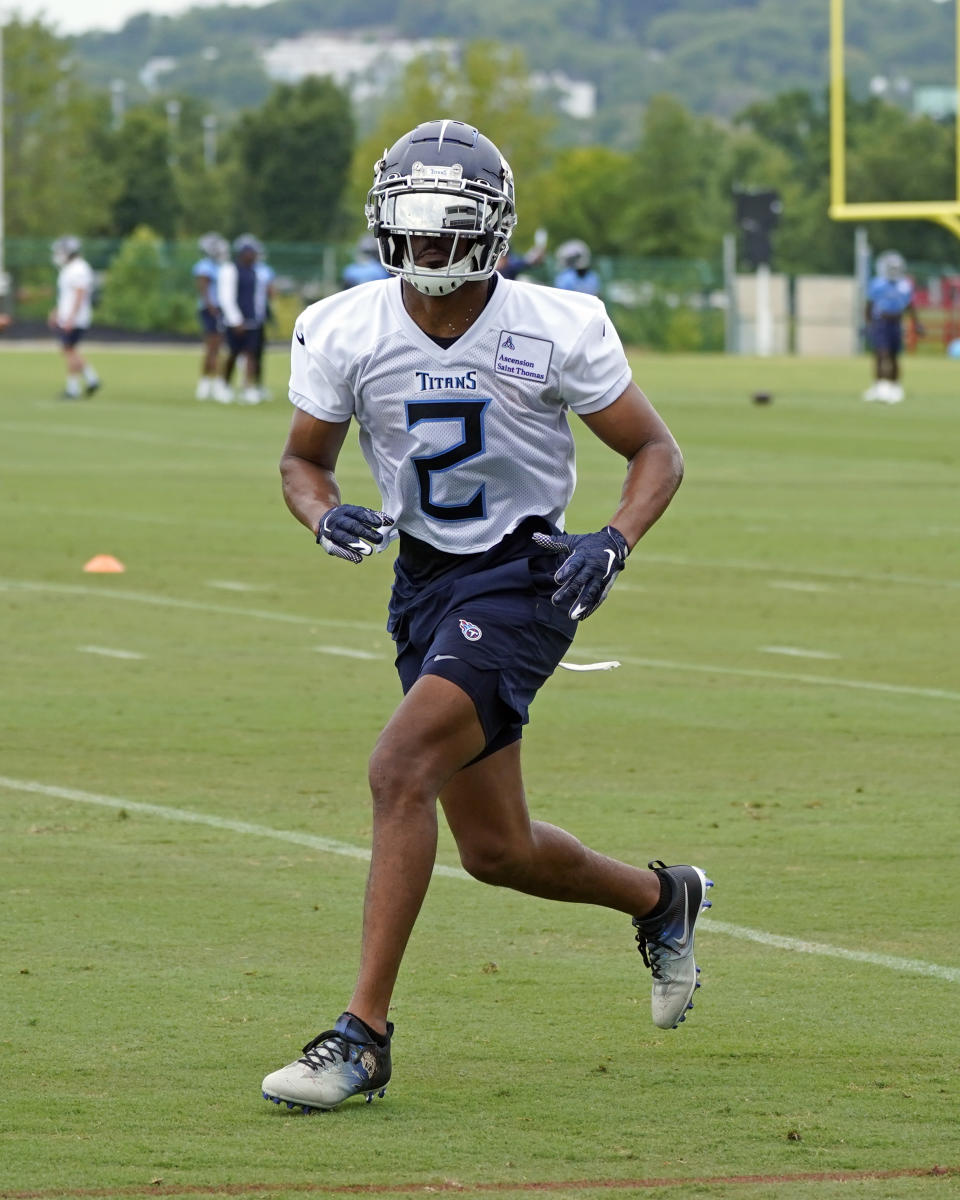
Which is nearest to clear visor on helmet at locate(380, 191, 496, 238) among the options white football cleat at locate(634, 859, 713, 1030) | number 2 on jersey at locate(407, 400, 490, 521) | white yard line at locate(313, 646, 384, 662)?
number 2 on jersey at locate(407, 400, 490, 521)

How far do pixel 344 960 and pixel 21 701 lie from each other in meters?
4.19

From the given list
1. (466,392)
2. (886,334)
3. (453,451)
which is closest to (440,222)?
(466,392)

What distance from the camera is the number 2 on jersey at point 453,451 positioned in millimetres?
5445

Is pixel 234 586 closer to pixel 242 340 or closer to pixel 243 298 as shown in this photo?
pixel 243 298

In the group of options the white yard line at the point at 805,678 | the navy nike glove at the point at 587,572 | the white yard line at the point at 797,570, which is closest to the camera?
the navy nike glove at the point at 587,572

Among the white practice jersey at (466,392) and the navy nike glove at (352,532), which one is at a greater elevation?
the white practice jersey at (466,392)

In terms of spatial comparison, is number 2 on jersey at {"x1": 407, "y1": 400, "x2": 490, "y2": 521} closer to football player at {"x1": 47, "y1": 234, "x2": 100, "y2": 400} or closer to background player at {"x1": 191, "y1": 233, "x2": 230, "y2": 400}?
background player at {"x1": 191, "y1": 233, "x2": 230, "y2": 400}

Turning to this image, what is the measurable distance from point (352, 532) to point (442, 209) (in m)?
0.74

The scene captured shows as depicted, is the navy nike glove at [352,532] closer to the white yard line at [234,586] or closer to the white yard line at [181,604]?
the white yard line at [181,604]

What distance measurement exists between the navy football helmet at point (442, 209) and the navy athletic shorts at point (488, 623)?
61 centimetres

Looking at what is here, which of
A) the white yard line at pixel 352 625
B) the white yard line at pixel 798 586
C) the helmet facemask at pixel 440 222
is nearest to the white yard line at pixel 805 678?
the white yard line at pixel 352 625

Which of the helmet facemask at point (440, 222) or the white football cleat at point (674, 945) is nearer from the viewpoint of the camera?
the helmet facemask at point (440, 222)

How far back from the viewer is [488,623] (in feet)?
17.6

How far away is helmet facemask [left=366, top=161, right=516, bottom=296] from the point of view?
5355 millimetres
